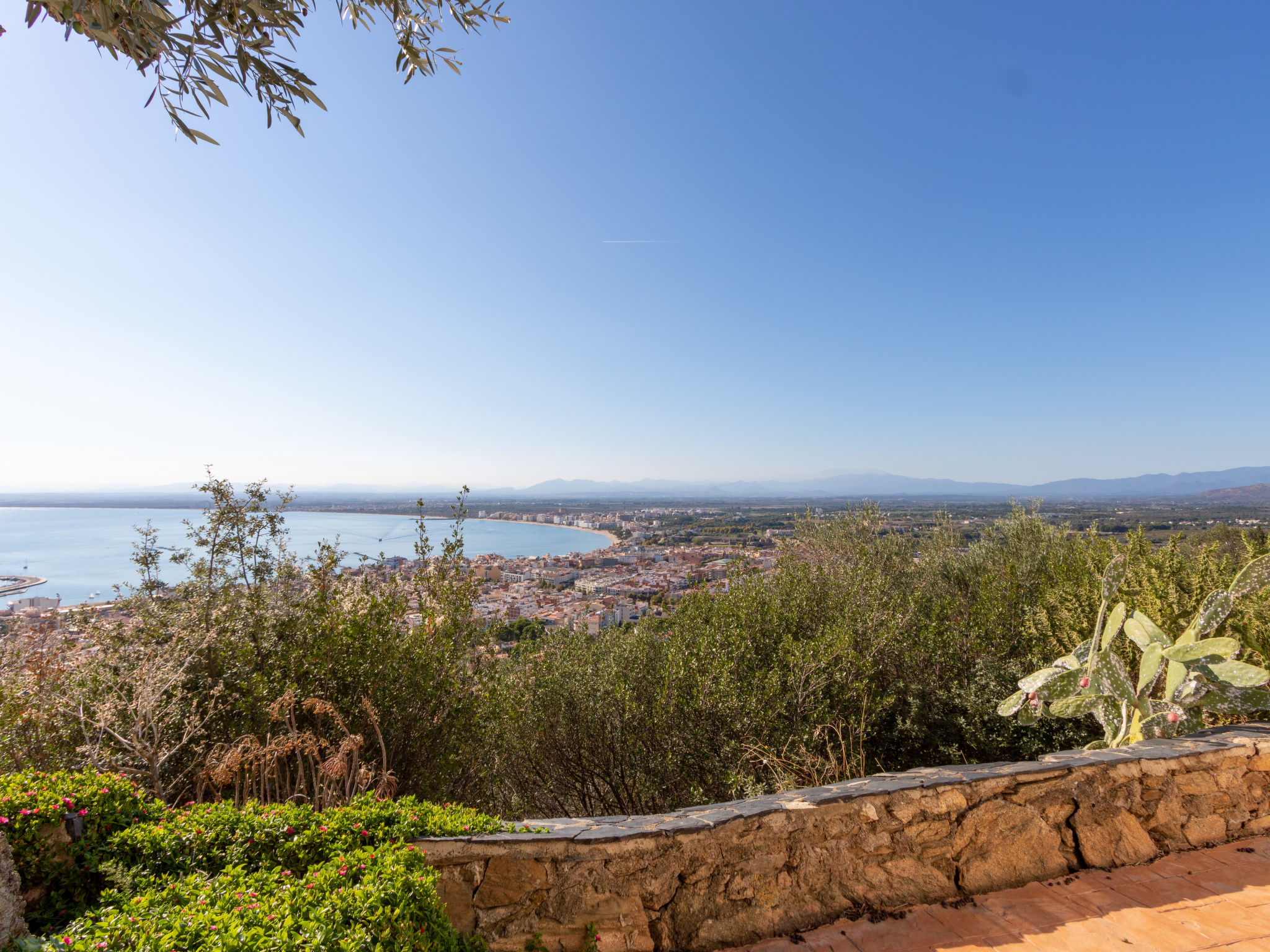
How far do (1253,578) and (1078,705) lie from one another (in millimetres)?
1768

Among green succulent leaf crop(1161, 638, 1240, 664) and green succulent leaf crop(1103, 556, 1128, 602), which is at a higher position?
green succulent leaf crop(1103, 556, 1128, 602)

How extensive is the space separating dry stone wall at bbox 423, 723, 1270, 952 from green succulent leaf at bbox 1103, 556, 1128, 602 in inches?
44.3

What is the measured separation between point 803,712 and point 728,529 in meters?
40.0

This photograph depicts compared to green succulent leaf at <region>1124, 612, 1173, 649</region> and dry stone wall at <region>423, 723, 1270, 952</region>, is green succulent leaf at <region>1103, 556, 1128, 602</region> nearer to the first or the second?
green succulent leaf at <region>1124, 612, 1173, 649</region>

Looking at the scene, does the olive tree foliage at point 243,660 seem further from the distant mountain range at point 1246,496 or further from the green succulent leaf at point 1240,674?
the distant mountain range at point 1246,496

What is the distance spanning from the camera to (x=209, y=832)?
2414mm

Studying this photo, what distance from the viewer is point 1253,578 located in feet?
13.4

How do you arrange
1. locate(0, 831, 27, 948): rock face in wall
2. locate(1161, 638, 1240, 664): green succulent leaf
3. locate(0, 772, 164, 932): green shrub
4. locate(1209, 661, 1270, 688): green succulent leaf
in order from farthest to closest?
locate(1161, 638, 1240, 664): green succulent leaf, locate(1209, 661, 1270, 688): green succulent leaf, locate(0, 772, 164, 932): green shrub, locate(0, 831, 27, 948): rock face in wall

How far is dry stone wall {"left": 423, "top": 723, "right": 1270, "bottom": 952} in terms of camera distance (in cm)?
256

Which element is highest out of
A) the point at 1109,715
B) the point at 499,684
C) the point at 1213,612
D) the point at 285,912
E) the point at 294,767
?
the point at 1213,612

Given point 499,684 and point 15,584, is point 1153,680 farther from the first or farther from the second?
point 15,584

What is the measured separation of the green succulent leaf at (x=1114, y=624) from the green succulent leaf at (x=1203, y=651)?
312 millimetres

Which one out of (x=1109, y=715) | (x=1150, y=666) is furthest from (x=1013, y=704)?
(x=1150, y=666)

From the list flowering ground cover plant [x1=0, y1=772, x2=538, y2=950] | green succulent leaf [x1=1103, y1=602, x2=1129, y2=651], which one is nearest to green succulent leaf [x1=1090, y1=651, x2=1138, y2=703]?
green succulent leaf [x1=1103, y1=602, x2=1129, y2=651]
